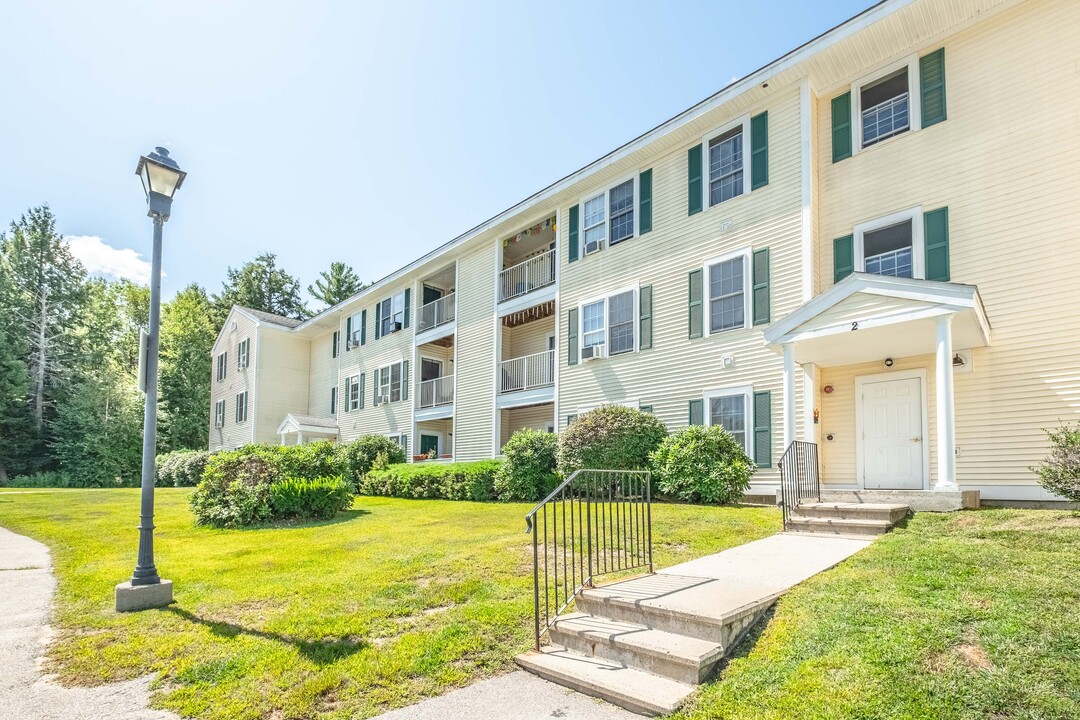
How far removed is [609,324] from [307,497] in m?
7.92

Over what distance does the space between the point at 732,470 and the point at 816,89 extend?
763cm

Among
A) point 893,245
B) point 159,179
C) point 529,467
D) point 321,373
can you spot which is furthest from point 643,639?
point 321,373

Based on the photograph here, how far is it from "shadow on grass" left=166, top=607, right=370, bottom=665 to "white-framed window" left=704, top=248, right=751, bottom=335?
982 cm

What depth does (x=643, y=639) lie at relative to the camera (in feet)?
14.0

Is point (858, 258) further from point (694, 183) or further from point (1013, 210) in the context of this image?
point (694, 183)

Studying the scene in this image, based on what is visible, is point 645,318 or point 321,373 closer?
point 645,318

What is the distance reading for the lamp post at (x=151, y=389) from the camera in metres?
5.62

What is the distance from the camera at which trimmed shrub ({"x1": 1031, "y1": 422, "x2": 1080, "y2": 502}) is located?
7520 mm

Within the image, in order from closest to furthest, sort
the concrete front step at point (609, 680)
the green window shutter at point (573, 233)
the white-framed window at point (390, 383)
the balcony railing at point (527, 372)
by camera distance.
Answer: the concrete front step at point (609, 680), the green window shutter at point (573, 233), the balcony railing at point (527, 372), the white-framed window at point (390, 383)

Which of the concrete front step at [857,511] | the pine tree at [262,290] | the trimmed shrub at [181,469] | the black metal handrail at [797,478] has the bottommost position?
the trimmed shrub at [181,469]

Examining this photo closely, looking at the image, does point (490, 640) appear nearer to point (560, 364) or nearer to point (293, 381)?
point (560, 364)

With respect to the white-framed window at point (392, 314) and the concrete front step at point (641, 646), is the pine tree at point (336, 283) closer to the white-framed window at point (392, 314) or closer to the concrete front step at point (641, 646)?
the white-framed window at point (392, 314)

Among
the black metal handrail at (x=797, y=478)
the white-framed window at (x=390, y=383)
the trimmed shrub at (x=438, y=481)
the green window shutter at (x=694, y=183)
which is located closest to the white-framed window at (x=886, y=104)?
the green window shutter at (x=694, y=183)

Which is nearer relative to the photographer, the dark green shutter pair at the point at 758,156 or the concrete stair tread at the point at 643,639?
the concrete stair tread at the point at 643,639
